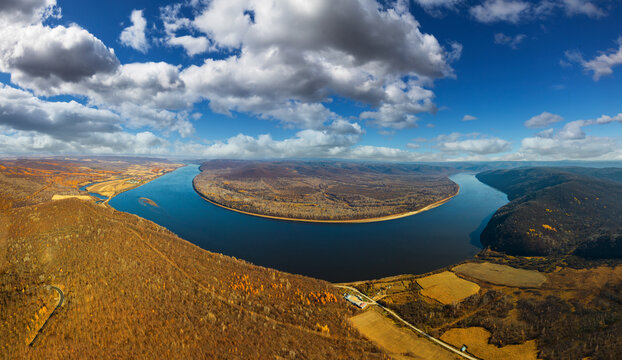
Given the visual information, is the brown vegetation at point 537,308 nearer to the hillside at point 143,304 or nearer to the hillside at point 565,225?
the hillside at point 143,304

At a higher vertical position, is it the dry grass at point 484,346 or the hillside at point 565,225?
the hillside at point 565,225

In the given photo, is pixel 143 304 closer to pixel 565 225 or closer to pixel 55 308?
pixel 55 308

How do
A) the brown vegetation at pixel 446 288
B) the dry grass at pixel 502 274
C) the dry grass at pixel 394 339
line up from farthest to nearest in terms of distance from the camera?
the dry grass at pixel 502 274
the brown vegetation at pixel 446 288
the dry grass at pixel 394 339

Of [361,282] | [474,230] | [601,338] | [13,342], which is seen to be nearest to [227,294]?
[13,342]

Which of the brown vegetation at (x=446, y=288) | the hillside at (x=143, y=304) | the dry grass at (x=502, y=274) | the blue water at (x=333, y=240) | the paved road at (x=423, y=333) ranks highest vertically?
the hillside at (x=143, y=304)

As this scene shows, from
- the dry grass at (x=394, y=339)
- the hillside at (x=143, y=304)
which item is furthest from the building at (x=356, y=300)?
the hillside at (x=143, y=304)

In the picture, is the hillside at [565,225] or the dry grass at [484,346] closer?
the dry grass at [484,346]

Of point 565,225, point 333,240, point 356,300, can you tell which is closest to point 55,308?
point 356,300
